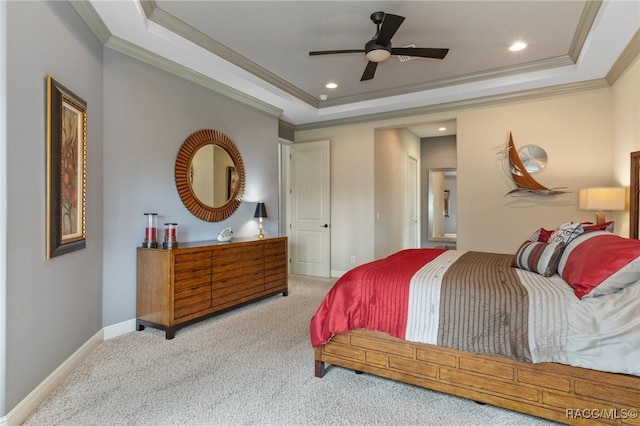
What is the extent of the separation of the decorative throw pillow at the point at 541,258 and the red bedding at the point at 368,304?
0.81 meters

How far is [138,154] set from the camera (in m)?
3.25

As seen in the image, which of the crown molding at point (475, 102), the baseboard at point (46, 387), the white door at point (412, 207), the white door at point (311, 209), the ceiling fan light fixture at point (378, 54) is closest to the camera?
the baseboard at point (46, 387)

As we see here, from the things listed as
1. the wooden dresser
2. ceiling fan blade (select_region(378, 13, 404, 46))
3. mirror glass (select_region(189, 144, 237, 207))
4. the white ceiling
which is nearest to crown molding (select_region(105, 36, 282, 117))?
the white ceiling

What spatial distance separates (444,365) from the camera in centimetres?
198

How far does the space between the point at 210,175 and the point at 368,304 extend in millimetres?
2646

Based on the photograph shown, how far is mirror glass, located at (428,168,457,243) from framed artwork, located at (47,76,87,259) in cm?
633

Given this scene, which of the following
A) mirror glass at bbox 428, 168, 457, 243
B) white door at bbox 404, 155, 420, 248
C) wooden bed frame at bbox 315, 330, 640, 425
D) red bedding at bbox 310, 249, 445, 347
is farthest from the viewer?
mirror glass at bbox 428, 168, 457, 243

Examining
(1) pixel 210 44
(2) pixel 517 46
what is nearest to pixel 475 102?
(2) pixel 517 46

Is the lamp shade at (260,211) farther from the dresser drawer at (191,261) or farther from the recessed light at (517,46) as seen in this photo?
the recessed light at (517,46)

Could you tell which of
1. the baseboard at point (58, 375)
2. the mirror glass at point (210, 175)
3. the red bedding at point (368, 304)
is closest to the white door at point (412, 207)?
the mirror glass at point (210, 175)

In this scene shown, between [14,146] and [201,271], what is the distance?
5.96 ft

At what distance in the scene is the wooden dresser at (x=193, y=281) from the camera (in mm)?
3043

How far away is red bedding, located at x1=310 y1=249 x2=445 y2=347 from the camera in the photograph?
2109 millimetres

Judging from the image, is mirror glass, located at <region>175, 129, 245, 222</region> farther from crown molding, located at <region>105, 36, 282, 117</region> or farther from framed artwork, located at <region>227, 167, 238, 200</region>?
crown molding, located at <region>105, 36, 282, 117</region>
